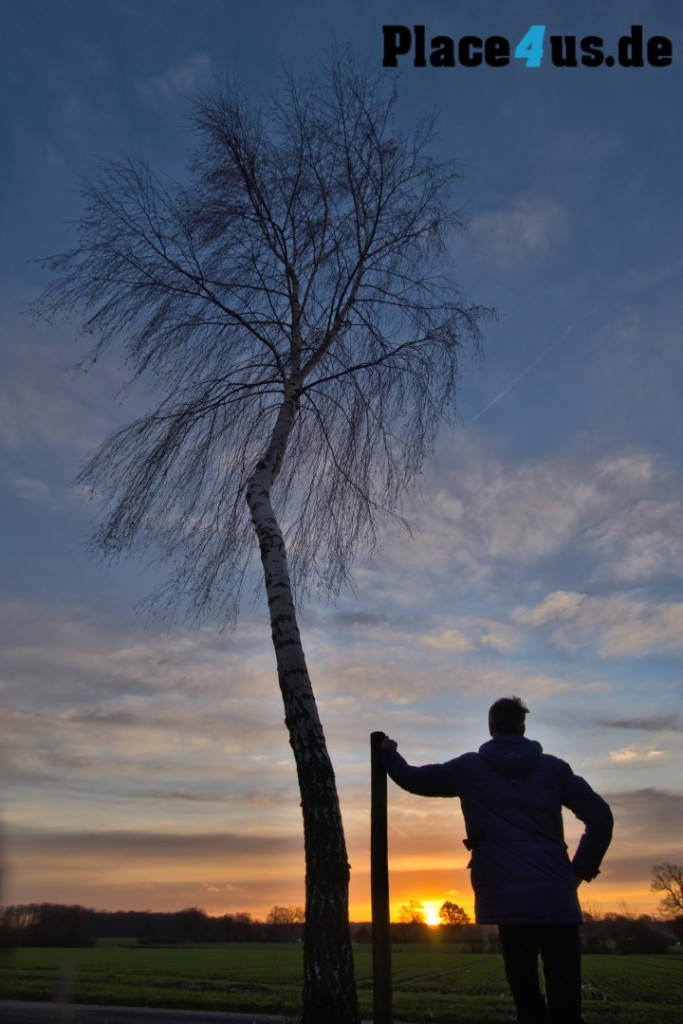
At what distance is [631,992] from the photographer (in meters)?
24.3

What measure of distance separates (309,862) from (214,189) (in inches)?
315

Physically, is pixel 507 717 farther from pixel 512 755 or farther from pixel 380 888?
pixel 380 888

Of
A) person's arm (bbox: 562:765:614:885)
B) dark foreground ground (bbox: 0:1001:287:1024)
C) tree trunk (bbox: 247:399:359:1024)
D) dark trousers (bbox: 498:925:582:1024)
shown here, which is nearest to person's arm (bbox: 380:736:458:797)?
person's arm (bbox: 562:765:614:885)

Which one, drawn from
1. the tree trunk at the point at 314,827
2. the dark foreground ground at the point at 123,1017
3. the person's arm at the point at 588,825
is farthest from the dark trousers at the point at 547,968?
the dark foreground ground at the point at 123,1017

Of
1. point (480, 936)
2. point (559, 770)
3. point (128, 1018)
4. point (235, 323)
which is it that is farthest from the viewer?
point (480, 936)

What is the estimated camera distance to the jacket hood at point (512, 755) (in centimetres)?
422

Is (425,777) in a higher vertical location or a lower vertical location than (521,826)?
higher

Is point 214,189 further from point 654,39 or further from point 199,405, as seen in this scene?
→ point 654,39

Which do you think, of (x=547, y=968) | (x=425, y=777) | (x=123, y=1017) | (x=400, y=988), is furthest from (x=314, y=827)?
(x=400, y=988)

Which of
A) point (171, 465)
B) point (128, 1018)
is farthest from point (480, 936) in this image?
point (171, 465)

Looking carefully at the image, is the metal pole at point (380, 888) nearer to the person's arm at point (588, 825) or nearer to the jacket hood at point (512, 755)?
the jacket hood at point (512, 755)

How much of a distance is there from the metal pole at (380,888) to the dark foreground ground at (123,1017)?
5295 mm

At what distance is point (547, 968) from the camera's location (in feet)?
13.3

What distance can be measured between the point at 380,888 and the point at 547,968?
0.95 metres
